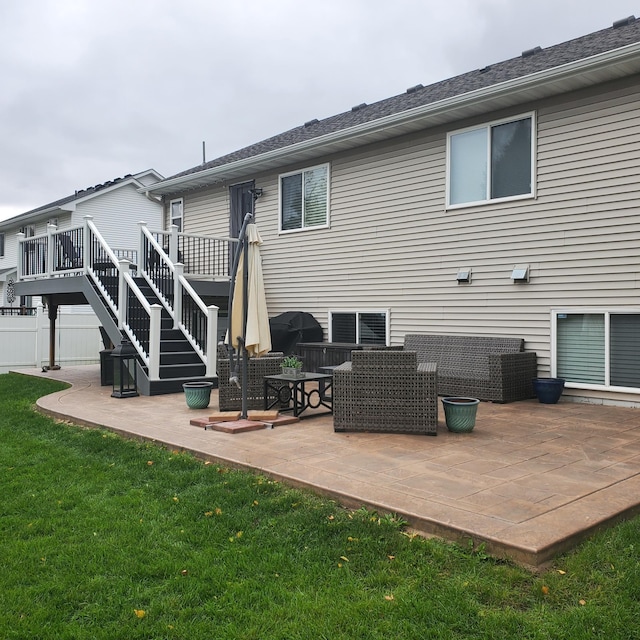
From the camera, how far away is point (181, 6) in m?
12.8

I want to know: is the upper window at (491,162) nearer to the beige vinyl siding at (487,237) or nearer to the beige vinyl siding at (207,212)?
the beige vinyl siding at (487,237)

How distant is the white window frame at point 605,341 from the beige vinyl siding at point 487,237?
70 mm

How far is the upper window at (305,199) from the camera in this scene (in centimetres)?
1079

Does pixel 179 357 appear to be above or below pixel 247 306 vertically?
below

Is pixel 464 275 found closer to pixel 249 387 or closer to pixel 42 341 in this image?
pixel 249 387

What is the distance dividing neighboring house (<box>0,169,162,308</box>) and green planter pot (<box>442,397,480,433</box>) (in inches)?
688

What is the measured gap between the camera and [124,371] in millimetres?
8391

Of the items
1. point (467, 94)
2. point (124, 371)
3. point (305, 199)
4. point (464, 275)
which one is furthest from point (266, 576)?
point (305, 199)

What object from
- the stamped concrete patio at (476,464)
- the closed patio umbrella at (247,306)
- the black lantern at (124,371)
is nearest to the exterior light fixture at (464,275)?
the stamped concrete patio at (476,464)

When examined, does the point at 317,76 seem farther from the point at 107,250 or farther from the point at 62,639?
the point at 62,639

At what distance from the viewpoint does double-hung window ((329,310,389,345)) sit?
32.2 feet

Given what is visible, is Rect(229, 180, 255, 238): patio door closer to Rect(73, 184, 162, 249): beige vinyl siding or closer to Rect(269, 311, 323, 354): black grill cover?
Rect(269, 311, 323, 354): black grill cover

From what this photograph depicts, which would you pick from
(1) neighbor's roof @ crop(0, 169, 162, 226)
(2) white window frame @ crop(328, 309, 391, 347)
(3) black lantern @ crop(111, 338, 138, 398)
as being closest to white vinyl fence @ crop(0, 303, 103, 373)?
(3) black lantern @ crop(111, 338, 138, 398)

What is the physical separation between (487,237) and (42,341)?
1098cm
